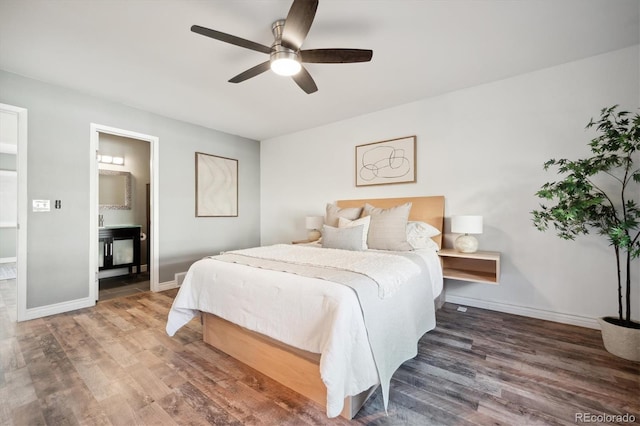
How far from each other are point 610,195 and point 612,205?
0.90 feet

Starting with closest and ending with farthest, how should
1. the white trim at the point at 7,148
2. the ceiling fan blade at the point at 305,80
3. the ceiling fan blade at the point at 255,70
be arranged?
the ceiling fan blade at the point at 255,70, the ceiling fan blade at the point at 305,80, the white trim at the point at 7,148

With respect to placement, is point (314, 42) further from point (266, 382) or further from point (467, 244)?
point (266, 382)

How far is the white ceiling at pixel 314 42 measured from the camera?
1.87m

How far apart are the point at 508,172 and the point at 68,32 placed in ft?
14.0

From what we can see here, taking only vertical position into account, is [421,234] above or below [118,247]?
above

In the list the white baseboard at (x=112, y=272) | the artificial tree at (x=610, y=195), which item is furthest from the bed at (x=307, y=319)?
the white baseboard at (x=112, y=272)

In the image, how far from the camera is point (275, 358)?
67.6 inches

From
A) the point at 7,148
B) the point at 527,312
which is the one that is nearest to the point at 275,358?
the point at 527,312

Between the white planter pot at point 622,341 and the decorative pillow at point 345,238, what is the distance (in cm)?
202

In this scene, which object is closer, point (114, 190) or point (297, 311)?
point (297, 311)

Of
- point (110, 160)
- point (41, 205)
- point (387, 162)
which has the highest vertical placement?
point (110, 160)

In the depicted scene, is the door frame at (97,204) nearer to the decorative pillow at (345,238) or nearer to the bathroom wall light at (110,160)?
the bathroom wall light at (110,160)

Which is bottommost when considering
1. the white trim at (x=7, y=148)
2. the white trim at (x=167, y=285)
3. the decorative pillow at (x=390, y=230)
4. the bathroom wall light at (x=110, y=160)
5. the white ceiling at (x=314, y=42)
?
the white trim at (x=167, y=285)

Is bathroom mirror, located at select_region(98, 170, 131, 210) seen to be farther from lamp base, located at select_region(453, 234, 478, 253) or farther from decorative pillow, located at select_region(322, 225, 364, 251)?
lamp base, located at select_region(453, 234, 478, 253)
